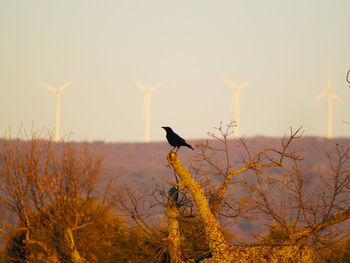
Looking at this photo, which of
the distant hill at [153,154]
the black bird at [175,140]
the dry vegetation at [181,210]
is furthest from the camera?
the distant hill at [153,154]

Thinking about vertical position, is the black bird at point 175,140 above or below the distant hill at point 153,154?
above

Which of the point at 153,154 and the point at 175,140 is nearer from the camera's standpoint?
the point at 175,140

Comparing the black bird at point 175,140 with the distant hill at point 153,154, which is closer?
the black bird at point 175,140

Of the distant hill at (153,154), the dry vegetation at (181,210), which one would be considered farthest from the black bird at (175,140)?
the distant hill at (153,154)

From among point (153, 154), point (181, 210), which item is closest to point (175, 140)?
point (181, 210)

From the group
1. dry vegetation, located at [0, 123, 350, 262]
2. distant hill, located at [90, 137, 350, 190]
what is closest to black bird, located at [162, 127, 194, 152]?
dry vegetation, located at [0, 123, 350, 262]

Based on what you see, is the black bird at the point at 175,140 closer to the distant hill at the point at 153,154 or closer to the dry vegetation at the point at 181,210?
the dry vegetation at the point at 181,210

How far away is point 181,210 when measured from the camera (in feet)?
44.2

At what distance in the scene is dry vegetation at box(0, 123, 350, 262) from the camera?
10656mm

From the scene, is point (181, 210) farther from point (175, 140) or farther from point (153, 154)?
point (153, 154)

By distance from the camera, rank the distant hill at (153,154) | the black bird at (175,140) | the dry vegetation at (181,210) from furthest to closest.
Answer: the distant hill at (153,154)
the black bird at (175,140)
the dry vegetation at (181,210)

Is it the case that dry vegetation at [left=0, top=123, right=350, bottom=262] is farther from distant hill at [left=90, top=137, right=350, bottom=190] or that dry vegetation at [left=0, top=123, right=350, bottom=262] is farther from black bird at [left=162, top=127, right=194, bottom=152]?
distant hill at [left=90, top=137, right=350, bottom=190]

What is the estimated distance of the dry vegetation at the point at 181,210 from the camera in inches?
420

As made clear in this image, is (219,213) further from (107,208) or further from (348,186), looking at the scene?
(107,208)
